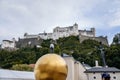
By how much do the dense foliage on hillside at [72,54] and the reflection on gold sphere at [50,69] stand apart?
20.1 meters

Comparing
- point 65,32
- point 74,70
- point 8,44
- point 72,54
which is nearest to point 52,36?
point 65,32

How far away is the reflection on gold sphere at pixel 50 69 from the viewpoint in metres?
1.78

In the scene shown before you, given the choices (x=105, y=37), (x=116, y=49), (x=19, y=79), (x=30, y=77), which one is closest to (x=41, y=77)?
(x=19, y=79)

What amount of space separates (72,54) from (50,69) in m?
68.1

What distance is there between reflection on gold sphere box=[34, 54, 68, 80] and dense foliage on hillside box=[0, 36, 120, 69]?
2015cm

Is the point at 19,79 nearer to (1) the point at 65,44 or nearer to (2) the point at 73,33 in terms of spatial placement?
(1) the point at 65,44

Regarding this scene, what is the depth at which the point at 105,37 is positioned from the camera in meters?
106

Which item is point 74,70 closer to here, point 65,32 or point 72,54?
point 72,54

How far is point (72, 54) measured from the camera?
229 feet

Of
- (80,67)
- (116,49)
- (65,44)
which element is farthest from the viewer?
(65,44)

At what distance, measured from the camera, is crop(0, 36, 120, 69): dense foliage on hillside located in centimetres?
5281

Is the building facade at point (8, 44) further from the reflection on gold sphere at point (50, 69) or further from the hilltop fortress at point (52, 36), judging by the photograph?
the reflection on gold sphere at point (50, 69)

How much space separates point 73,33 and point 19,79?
93724 mm

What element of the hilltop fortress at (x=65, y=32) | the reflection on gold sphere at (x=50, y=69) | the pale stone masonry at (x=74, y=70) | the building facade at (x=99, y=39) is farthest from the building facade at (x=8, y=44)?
the reflection on gold sphere at (x=50, y=69)
